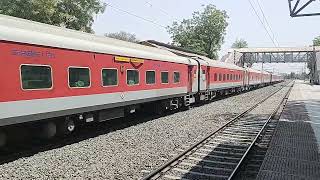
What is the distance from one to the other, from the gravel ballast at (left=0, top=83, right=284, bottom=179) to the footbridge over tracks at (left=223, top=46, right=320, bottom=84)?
76.9 metres

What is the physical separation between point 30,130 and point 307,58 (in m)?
108

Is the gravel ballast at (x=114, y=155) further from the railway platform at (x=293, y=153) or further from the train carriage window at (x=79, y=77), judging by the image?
the railway platform at (x=293, y=153)

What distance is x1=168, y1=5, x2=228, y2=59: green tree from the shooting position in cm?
7412

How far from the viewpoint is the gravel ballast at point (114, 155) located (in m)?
8.56

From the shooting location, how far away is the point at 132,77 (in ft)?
49.3

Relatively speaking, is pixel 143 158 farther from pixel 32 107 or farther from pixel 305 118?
pixel 305 118

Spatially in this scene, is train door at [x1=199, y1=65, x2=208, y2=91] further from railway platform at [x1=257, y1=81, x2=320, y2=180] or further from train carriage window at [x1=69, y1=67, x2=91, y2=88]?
train carriage window at [x1=69, y1=67, x2=91, y2=88]

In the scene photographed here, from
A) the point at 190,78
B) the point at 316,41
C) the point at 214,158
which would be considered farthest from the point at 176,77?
the point at 316,41

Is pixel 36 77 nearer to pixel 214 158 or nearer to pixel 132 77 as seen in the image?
pixel 214 158

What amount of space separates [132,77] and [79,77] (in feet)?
12.1

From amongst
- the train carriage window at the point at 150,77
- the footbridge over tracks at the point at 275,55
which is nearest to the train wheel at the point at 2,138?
the train carriage window at the point at 150,77

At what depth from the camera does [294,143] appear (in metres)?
12.4

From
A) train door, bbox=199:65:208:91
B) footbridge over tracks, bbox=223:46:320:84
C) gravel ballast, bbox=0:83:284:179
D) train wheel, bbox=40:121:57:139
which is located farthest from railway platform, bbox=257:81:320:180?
footbridge over tracks, bbox=223:46:320:84

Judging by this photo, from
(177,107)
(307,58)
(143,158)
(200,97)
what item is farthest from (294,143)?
(307,58)
